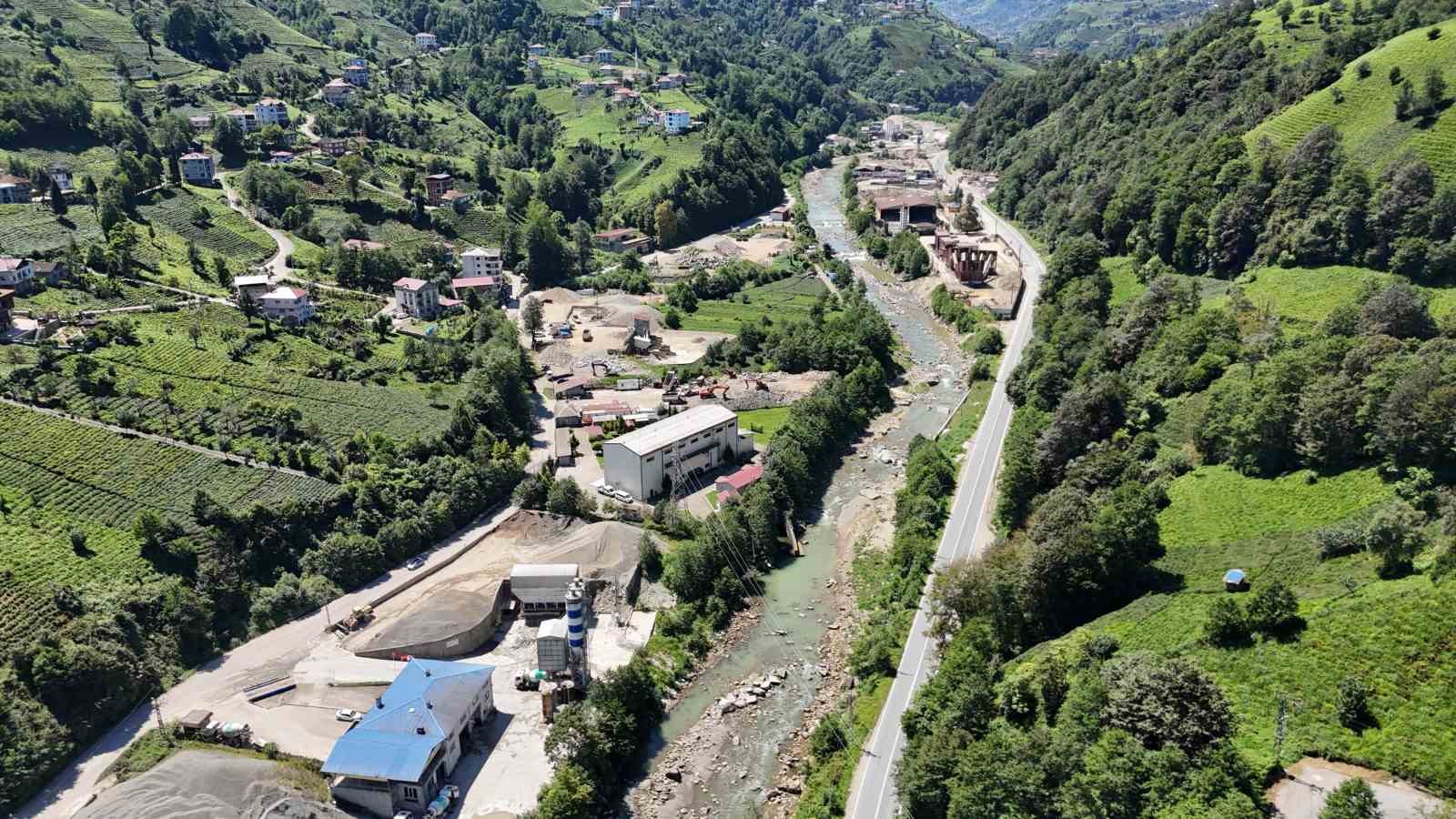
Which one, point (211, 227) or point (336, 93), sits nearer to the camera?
point (211, 227)

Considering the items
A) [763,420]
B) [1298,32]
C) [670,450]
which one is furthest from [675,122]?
[670,450]

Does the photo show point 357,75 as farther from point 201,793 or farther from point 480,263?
point 201,793

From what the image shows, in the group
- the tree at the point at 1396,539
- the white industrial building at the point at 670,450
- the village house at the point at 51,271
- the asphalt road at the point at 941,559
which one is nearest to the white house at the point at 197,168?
the village house at the point at 51,271

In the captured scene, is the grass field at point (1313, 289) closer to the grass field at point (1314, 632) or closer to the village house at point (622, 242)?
the grass field at point (1314, 632)

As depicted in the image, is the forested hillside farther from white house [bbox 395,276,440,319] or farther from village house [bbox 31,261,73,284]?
village house [bbox 31,261,73,284]

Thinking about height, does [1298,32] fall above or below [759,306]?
above

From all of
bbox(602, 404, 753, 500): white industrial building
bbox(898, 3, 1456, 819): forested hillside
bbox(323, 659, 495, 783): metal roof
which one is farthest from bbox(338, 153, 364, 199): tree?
bbox(323, 659, 495, 783): metal roof

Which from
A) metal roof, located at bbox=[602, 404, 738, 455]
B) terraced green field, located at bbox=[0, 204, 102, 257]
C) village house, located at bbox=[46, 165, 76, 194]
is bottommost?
metal roof, located at bbox=[602, 404, 738, 455]
